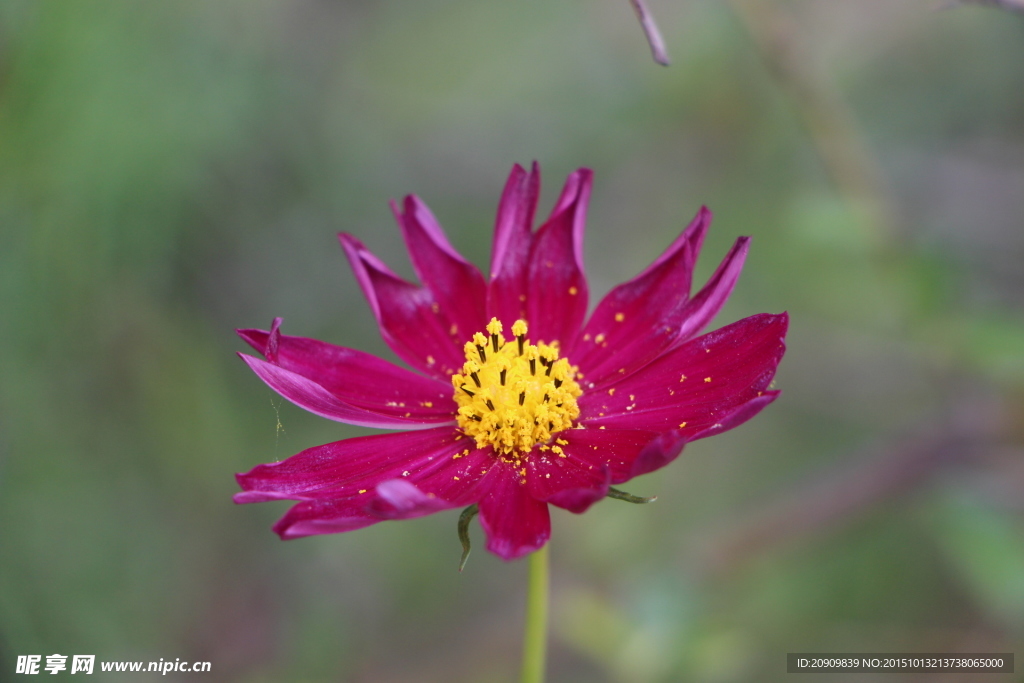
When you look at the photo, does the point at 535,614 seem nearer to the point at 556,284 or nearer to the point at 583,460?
the point at 583,460

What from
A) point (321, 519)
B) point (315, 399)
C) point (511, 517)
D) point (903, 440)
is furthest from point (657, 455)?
point (903, 440)

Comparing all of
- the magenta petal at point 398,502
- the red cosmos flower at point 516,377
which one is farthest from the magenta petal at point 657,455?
the magenta petal at point 398,502

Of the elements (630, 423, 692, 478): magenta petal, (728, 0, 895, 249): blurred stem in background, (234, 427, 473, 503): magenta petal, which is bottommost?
(630, 423, 692, 478): magenta petal

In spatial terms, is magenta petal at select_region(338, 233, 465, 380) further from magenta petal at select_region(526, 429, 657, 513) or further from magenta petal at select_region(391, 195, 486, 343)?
magenta petal at select_region(526, 429, 657, 513)

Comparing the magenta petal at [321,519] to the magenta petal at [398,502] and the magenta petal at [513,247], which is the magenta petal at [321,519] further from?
the magenta petal at [513,247]

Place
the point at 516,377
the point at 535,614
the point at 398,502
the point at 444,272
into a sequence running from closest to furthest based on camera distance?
the point at 398,502 < the point at 535,614 < the point at 516,377 < the point at 444,272

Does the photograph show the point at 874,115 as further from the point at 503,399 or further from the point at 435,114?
the point at 503,399

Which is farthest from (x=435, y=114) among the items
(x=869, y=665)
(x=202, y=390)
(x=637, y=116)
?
(x=869, y=665)

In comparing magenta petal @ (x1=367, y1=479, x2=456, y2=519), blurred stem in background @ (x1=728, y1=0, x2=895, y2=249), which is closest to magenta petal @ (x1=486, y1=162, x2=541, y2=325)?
magenta petal @ (x1=367, y1=479, x2=456, y2=519)
